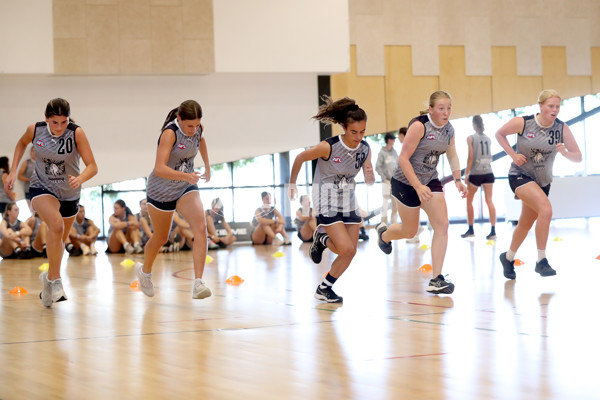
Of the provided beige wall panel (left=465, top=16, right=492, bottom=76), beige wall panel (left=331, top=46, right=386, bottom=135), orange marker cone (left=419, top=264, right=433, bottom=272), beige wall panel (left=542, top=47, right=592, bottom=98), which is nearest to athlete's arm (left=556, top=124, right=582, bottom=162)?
orange marker cone (left=419, top=264, right=433, bottom=272)

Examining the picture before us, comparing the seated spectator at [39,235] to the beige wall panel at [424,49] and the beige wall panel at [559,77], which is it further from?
Result: the beige wall panel at [559,77]

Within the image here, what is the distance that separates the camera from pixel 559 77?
1560 centimetres

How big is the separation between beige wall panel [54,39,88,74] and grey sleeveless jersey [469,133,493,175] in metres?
6.28

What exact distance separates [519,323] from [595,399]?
1721 mm

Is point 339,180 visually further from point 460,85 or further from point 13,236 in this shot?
point 460,85

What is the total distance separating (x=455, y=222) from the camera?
63.2ft

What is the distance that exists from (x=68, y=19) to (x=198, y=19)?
209 centimetres

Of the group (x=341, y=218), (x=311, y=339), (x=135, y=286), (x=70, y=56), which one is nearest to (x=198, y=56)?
(x=70, y=56)

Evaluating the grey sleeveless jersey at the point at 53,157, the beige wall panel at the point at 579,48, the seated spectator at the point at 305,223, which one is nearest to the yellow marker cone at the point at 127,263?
the seated spectator at the point at 305,223

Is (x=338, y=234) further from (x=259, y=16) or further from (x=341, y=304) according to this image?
(x=259, y=16)

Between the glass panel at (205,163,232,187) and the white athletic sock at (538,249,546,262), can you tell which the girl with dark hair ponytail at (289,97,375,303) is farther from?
the glass panel at (205,163,232,187)

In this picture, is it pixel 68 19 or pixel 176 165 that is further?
pixel 68 19

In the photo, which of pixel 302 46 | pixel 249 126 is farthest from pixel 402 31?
pixel 249 126

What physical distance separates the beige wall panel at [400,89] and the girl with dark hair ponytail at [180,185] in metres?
9.20
